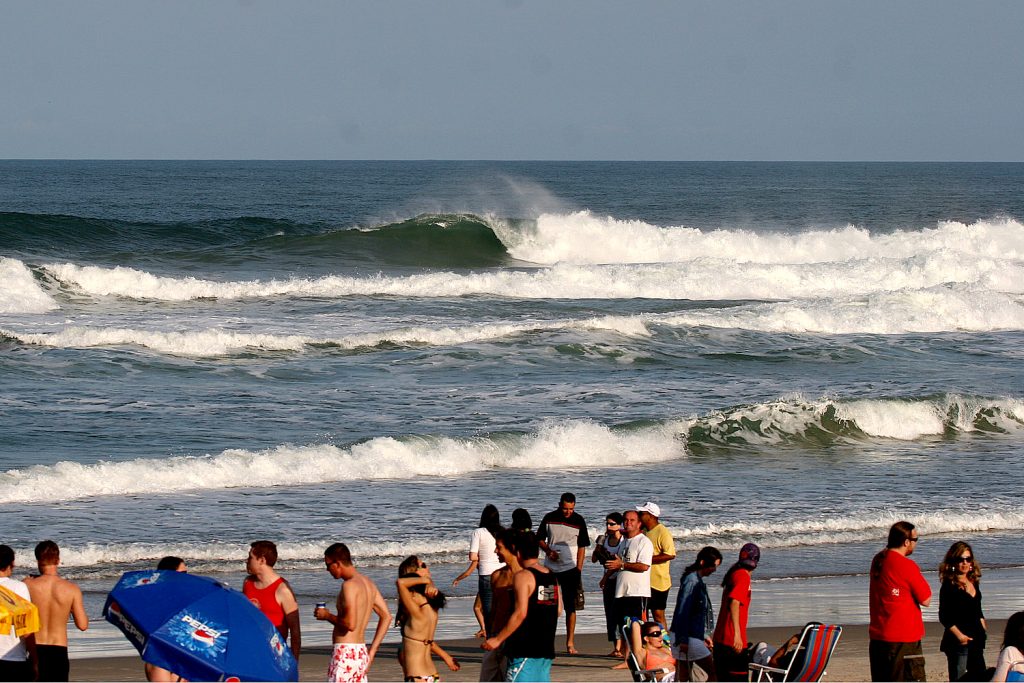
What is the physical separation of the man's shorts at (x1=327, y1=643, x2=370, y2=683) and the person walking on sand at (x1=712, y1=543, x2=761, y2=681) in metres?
2.07

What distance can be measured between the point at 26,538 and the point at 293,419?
6197mm

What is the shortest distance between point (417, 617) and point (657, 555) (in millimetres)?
2196

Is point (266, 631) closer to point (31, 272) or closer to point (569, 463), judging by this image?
point (569, 463)

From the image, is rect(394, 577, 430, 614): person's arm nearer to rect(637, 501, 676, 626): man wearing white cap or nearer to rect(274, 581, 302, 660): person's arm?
rect(274, 581, 302, 660): person's arm

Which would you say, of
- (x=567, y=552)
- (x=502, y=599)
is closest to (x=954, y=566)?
(x=502, y=599)

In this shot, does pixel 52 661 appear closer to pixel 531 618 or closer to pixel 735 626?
pixel 531 618

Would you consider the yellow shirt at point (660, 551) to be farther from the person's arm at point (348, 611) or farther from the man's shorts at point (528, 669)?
the person's arm at point (348, 611)

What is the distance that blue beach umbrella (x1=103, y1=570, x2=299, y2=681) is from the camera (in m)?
5.50

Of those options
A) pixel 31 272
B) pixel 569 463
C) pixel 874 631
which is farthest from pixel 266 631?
pixel 31 272

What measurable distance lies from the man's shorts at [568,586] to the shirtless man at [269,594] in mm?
2921

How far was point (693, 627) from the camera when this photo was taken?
7680 millimetres

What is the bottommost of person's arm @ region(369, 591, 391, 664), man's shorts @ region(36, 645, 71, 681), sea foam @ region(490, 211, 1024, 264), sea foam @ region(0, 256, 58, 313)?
man's shorts @ region(36, 645, 71, 681)

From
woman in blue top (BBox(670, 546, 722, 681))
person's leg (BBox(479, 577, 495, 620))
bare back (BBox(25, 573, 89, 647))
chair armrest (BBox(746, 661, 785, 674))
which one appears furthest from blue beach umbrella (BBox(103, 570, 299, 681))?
person's leg (BBox(479, 577, 495, 620))

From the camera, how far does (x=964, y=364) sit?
2473cm
